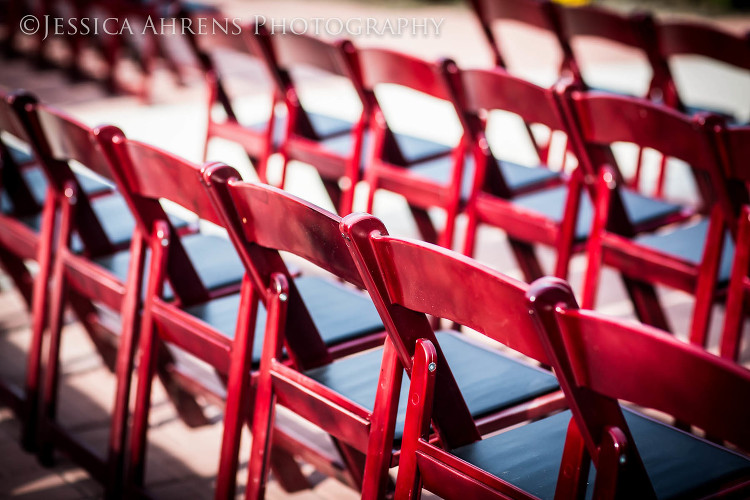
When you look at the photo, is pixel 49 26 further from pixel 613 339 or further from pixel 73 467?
pixel 613 339

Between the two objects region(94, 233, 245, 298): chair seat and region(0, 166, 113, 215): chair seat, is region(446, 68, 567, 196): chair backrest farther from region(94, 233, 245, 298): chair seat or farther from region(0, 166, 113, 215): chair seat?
region(0, 166, 113, 215): chair seat

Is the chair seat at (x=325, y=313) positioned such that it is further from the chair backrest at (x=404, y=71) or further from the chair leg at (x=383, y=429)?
the chair backrest at (x=404, y=71)

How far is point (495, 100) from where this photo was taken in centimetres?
285

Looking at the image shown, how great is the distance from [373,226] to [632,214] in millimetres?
1755

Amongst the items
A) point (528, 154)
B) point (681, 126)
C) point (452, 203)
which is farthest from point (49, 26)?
point (681, 126)

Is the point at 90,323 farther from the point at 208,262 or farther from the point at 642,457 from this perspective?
the point at 642,457

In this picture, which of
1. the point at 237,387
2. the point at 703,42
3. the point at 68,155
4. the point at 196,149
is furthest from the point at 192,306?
the point at 196,149

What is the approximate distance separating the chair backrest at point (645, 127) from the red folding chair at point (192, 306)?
2.55 feet

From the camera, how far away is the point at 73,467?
110 inches

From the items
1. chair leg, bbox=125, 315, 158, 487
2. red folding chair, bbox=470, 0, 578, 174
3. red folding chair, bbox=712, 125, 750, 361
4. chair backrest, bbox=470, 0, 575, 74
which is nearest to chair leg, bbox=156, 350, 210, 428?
chair leg, bbox=125, 315, 158, 487

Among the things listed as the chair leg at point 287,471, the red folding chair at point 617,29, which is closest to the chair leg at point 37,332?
the chair leg at point 287,471

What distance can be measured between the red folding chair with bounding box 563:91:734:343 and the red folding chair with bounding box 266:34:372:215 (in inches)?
37.8

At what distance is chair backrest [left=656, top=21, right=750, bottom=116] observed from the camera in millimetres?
3674

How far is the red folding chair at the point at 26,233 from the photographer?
8.69 feet
